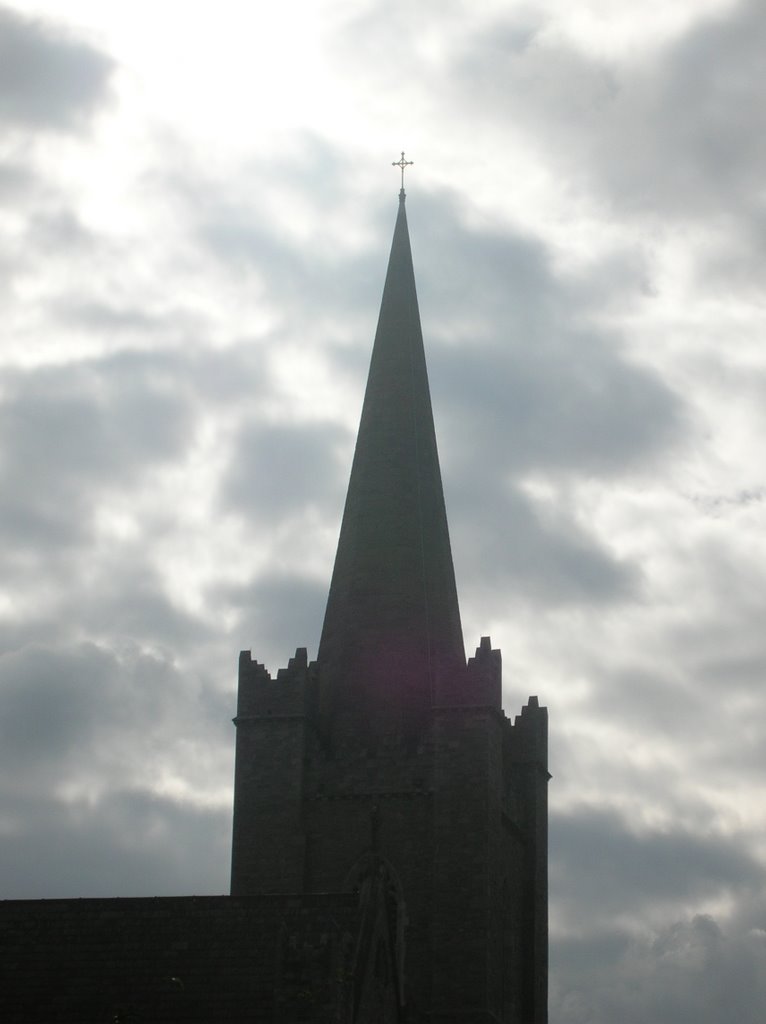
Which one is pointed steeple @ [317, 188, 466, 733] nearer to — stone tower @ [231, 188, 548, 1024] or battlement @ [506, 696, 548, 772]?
stone tower @ [231, 188, 548, 1024]

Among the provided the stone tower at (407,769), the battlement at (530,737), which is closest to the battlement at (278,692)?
the stone tower at (407,769)

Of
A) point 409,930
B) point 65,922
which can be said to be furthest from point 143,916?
point 409,930

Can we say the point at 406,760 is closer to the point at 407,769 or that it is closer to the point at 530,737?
the point at 407,769

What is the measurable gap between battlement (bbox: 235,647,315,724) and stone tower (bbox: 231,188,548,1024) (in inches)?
1.5

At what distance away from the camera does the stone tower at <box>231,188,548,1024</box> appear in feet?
162

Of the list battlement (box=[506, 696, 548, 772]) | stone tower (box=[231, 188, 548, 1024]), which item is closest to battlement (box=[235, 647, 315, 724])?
stone tower (box=[231, 188, 548, 1024])

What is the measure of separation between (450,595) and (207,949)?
780 inches

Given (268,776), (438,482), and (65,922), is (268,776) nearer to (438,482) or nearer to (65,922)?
(438,482)

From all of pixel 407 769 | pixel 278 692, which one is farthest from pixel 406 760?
pixel 278 692

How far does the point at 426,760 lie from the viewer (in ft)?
168

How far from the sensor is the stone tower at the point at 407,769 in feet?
162

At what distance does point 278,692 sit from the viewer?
52656 millimetres

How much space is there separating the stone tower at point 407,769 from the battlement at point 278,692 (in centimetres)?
4

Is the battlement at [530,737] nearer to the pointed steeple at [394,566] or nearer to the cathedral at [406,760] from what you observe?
the cathedral at [406,760]
